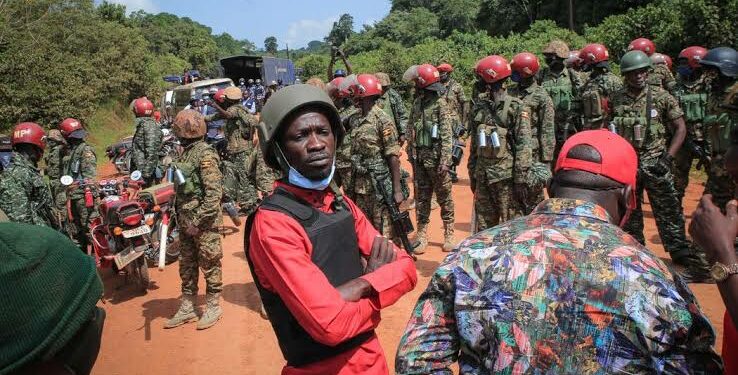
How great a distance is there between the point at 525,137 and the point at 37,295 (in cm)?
504

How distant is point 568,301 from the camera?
1.51 metres

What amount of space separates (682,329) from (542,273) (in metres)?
0.38

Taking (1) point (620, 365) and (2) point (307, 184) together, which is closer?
(1) point (620, 365)

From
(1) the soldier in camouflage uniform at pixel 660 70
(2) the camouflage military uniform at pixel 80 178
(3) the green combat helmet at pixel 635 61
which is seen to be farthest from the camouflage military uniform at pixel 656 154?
(2) the camouflage military uniform at pixel 80 178

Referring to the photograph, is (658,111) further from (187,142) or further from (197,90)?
(197,90)

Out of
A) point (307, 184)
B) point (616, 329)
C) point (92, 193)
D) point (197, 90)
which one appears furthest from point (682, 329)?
point (197, 90)

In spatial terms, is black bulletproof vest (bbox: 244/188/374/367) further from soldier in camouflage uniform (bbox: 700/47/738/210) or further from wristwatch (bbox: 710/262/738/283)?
soldier in camouflage uniform (bbox: 700/47/738/210)

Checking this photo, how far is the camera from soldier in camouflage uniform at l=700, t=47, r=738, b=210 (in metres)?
4.97

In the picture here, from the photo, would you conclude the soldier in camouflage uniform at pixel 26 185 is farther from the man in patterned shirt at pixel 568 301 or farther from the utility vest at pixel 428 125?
the man in patterned shirt at pixel 568 301

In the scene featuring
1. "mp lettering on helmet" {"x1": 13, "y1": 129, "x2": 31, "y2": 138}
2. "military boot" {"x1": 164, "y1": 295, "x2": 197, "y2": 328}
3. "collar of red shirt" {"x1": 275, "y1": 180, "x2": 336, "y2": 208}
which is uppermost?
"mp lettering on helmet" {"x1": 13, "y1": 129, "x2": 31, "y2": 138}

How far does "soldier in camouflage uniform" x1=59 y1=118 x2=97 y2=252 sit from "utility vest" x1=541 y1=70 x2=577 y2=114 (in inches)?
280

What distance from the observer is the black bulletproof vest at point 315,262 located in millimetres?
2092

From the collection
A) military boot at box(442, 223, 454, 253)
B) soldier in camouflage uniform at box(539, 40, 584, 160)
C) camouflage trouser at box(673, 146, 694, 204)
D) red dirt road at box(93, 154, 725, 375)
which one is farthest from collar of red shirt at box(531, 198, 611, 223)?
soldier in camouflage uniform at box(539, 40, 584, 160)

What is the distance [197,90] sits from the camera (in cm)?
2066
